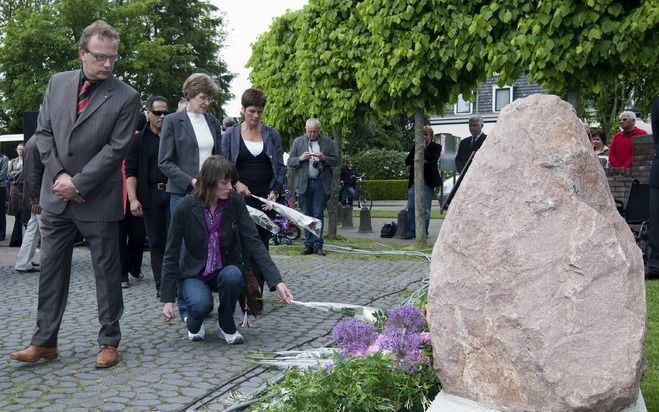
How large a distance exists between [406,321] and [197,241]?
225 cm

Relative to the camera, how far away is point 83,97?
561 centimetres

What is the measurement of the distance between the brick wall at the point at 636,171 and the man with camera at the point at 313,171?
4312mm

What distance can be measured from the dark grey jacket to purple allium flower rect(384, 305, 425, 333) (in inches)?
63.2

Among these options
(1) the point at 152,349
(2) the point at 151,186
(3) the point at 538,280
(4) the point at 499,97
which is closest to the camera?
(3) the point at 538,280

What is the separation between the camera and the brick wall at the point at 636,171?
37.7 ft

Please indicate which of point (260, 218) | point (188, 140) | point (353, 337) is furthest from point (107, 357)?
point (188, 140)

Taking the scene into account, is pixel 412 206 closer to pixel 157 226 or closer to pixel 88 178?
pixel 157 226

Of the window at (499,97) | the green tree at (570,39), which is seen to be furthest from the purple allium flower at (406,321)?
the window at (499,97)

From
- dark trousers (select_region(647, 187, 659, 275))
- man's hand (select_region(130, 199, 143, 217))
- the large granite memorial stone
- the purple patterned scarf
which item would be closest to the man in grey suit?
the purple patterned scarf

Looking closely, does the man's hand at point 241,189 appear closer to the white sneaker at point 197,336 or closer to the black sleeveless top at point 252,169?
the black sleeveless top at point 252,169

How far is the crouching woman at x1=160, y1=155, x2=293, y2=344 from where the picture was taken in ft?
19.5

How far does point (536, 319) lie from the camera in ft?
11.0

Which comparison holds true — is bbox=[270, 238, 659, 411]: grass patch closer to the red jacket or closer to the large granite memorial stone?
the large granite memorial stone

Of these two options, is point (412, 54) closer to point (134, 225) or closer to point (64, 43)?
point (134, 225)
